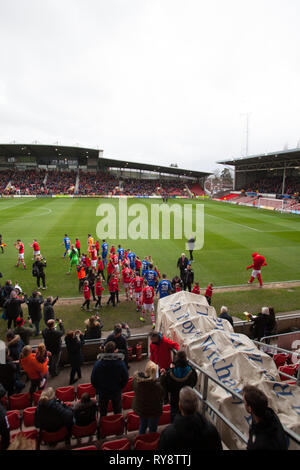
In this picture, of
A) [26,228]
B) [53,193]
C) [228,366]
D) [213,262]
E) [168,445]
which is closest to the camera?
[168,445]

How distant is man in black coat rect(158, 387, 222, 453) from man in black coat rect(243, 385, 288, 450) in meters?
0.35

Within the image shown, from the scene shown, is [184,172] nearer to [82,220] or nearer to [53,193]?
[53,193]

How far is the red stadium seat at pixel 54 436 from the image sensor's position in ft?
11.5

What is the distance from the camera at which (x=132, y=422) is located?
3.99 metres

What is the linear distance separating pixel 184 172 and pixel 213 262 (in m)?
64.3

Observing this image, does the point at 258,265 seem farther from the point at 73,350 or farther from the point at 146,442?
the point at 146,442

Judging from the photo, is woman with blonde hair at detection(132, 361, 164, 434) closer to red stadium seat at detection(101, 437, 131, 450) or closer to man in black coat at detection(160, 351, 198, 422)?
man in black coat at detection(160, 351, 198, 422)

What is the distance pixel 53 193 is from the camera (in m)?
61.1

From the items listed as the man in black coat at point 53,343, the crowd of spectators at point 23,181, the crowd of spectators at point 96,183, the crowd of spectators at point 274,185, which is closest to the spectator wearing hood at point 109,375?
the man in black coat at point 53,343

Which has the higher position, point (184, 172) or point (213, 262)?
point (184, 172)

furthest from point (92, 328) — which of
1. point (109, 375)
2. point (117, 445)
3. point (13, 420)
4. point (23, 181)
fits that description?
point (23, 181)

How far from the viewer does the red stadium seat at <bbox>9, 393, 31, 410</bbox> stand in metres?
4.56

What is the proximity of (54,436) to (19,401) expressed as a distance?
1.51 meters

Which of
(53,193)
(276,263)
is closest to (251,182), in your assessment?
(53,193)
